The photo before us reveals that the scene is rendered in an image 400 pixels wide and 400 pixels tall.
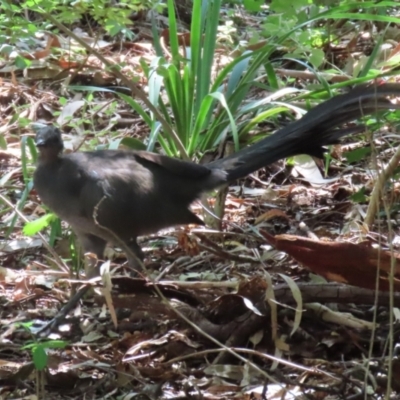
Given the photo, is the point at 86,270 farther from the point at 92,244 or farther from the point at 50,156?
the point at 50,156

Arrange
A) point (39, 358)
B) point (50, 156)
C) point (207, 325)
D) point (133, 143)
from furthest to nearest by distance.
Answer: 1. point (133, 143)
2. point (50, 156)
3. point (207, 325)
4. point (39, 358)

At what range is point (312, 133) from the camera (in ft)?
12.4

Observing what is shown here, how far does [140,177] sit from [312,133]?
32.2 inches

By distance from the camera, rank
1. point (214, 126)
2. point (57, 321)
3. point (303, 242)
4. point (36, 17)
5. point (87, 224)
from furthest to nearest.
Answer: point (36, 17) → point (214, 126) → point (87, 224) → point (57, 321) → point (303, 242)

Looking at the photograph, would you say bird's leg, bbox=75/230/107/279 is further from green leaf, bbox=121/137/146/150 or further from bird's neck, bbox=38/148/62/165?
green leaf, bbox=121/137/146/150

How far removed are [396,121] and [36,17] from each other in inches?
172

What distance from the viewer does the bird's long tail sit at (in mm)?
3541

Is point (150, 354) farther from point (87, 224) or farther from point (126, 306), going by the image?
point (87, 224)

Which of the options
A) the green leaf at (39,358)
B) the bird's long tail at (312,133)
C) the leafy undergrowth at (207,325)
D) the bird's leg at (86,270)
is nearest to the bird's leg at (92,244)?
the bird's leg at (86,270)

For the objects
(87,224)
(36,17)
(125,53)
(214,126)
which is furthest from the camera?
(36,17)

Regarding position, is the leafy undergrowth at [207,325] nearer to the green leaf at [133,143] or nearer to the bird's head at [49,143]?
the bird's head at [49,143]

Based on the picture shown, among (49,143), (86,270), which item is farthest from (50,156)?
(86,270)

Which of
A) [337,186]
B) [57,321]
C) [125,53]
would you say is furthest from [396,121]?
[125,53]

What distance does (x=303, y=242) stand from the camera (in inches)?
116
